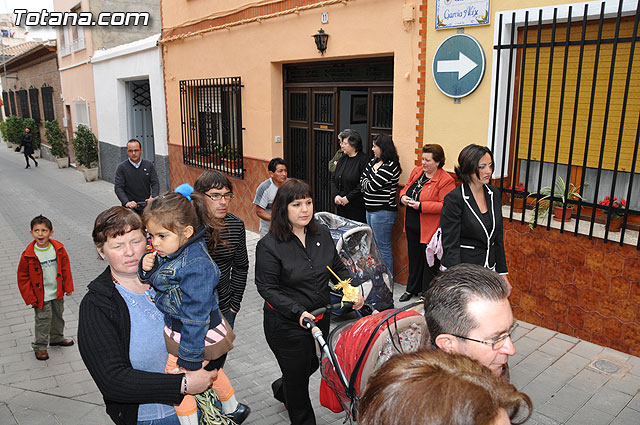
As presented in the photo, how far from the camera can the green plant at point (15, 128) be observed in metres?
29.3

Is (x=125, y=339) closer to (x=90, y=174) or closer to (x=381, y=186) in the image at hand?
(x=381, y=186)

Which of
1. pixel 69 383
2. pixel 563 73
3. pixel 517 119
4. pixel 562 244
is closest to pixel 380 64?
pixel 517 119

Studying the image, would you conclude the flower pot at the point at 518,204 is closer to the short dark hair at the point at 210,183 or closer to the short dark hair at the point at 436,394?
the short dark hair at the point at 210,183

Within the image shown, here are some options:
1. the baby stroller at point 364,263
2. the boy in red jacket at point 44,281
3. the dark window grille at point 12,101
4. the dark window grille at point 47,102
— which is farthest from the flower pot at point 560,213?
the dark window grille at point 12,101

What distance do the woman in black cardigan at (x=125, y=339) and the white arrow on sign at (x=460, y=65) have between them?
4.39 metres

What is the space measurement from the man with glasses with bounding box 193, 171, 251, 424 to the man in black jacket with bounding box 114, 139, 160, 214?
3873 mm

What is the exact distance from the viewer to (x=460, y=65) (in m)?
5.89

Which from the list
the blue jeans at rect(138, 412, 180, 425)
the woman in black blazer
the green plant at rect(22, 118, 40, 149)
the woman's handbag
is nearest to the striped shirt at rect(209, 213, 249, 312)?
the woman's handbag

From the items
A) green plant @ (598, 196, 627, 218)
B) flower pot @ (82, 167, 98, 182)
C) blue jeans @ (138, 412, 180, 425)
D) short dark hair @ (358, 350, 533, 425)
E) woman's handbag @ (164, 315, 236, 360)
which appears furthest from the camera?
flower pot @ (82, 167, 98, 182)

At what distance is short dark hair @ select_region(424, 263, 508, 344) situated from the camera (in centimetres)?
194

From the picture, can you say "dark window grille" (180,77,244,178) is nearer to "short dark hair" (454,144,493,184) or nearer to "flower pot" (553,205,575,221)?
"flower pot" (553,205,575,221)

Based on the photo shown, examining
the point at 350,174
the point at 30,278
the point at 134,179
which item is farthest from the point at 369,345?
the point at 134,179

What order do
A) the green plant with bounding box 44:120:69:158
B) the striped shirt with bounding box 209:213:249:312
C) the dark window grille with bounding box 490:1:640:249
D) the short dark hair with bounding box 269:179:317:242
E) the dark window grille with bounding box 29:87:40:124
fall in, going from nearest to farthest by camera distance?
the short dark hair with bounding box 269:179:317:242 < the striped shirt with bounding box 209:213:249:312 < the dark window grille with bounding box 490:1:640:249 < the green plant with bounding box 44:120:69:158 < the dark window grille with bounding box 29:87:40:124

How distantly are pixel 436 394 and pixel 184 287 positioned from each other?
5.79 ft
